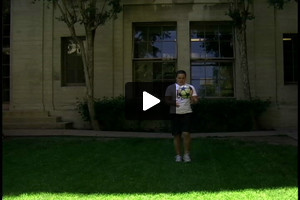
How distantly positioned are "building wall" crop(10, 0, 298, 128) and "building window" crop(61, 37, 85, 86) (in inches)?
11.4

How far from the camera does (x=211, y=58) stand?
47.9 ft

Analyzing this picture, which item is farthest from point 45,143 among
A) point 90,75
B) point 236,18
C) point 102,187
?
point 236,18

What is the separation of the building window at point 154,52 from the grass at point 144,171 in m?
4.92

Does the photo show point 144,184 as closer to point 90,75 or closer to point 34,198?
point 34,198

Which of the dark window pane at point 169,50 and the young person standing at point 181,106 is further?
the dark window pane at point 169,50

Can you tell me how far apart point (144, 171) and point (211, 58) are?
8.26 m

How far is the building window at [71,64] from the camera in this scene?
1501 cm

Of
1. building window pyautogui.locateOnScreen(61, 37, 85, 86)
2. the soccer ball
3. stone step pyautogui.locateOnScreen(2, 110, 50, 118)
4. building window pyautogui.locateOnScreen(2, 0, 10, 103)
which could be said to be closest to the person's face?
the soccer ball

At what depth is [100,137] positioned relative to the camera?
447 inches

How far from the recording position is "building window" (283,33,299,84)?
47.6 feet

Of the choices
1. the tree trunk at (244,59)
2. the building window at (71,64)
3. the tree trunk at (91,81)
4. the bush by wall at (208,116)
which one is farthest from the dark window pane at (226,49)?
the building window at (71,64)

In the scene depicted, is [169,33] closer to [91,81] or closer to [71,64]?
[91,81]

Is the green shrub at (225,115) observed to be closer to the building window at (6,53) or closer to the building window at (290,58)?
the building window at (290,58)
